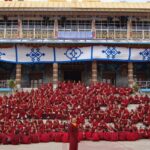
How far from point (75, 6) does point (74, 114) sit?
47.8 ft

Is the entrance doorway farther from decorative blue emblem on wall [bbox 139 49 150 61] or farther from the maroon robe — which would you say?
the maroon robe

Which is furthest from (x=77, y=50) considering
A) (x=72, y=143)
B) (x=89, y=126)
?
(x=72, y=143)

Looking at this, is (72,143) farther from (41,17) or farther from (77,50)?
(41,17)

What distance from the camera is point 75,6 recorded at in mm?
35562

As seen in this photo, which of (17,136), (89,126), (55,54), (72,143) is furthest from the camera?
(55,54)

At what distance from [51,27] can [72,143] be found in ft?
71.8

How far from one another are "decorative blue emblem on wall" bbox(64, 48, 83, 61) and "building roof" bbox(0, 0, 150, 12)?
3242 millimetres

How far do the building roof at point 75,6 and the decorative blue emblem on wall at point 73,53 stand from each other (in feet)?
10.6

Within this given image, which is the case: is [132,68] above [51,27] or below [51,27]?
below

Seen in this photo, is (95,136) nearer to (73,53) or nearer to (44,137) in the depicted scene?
(44,137)

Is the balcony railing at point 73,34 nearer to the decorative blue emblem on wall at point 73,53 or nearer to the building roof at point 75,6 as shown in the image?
the decorative blue emblem on wall at point 73,53

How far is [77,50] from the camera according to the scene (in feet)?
111

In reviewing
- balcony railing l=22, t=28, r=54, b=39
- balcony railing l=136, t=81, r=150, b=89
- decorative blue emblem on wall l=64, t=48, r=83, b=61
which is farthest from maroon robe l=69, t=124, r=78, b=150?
balcony railing l=22, t=28, r=54, b=39

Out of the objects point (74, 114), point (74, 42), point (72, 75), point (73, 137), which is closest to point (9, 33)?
point (74, 42)
